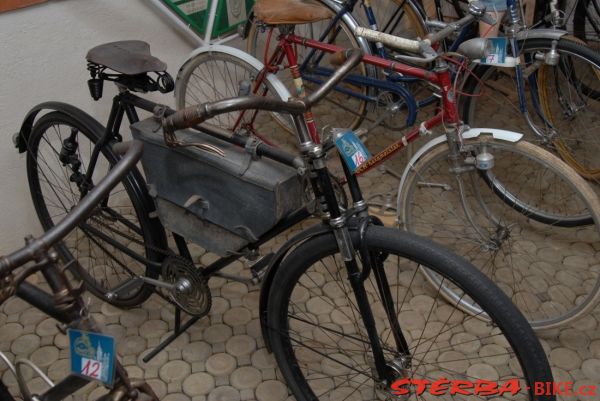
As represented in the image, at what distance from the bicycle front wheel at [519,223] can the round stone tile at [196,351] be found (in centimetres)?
97

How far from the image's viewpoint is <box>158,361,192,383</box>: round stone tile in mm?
2311

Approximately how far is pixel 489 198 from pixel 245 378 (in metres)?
1.59

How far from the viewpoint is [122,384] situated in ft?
4.56

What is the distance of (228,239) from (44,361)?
1.00 metres

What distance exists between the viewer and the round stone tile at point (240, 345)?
240cm

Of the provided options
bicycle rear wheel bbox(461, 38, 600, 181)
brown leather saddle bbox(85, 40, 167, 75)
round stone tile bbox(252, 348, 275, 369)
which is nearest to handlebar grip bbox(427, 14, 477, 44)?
bicycle rear wheel bbox(461, 38, 600, 181)

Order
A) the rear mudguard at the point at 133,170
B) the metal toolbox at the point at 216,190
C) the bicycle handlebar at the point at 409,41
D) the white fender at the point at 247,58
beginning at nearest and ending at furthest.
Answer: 1. the metal toolbox at the point at 216,190
2. the bicycle handlebar at the point at 409,41
3. the rear mudguard at the point at 133,170
4. the white fender at the point at 247,58

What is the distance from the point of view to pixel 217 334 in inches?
97.7

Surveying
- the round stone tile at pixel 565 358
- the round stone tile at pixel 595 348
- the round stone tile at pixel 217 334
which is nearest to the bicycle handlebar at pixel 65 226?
the round stone tile at pixel 217 334

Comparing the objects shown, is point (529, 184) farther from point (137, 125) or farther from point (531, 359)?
point (137, 125)

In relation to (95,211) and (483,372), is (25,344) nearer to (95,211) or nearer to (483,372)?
(95,211)

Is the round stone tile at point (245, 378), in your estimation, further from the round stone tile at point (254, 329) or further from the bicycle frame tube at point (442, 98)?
the bicycle frame tube at point (442, 98)

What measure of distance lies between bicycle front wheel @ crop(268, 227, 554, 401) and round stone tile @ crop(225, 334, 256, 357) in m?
0.18

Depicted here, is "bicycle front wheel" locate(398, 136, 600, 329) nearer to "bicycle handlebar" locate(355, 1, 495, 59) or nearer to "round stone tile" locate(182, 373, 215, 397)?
"bicycle handlebar" locate(355, 1, 495, 59)
